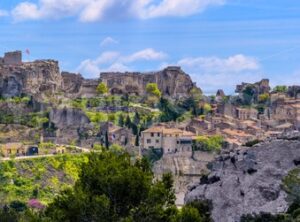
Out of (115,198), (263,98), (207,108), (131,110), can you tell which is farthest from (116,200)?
(263,98)

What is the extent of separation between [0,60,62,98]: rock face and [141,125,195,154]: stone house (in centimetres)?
1911

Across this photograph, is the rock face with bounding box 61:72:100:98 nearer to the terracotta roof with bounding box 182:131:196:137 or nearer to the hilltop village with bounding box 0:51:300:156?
the hilltop village with bounding box 0:51:300:156

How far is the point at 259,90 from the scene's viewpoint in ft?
323

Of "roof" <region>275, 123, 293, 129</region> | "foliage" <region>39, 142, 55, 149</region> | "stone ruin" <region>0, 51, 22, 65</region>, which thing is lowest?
"foliage" <region>39, 142, 55, 149</region>

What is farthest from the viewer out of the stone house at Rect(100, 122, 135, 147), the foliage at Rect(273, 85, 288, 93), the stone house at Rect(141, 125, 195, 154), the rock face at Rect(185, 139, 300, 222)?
the foliage at Rect(273, 85, 288, 93)

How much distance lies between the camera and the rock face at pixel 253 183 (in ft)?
97.6

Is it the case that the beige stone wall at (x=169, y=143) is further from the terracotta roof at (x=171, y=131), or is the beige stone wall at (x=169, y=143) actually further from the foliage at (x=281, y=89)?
the foliage at (x=281, y=89)

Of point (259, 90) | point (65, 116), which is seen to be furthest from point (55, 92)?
point (259, 90)

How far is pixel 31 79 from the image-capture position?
90.6m

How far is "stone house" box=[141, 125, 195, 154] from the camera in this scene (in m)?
66.9

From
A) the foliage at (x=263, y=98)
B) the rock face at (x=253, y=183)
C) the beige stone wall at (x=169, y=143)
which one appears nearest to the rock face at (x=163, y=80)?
the foliage at (x=263, y=98)

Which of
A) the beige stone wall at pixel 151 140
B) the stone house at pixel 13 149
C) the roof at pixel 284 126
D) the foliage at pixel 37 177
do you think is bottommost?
the foliage at pixel 37 177

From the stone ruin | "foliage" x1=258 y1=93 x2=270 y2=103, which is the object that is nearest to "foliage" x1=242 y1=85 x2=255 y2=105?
"foliage" x1=258 y1=93 x2=270 y2=103

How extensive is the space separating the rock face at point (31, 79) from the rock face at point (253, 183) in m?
53.2
